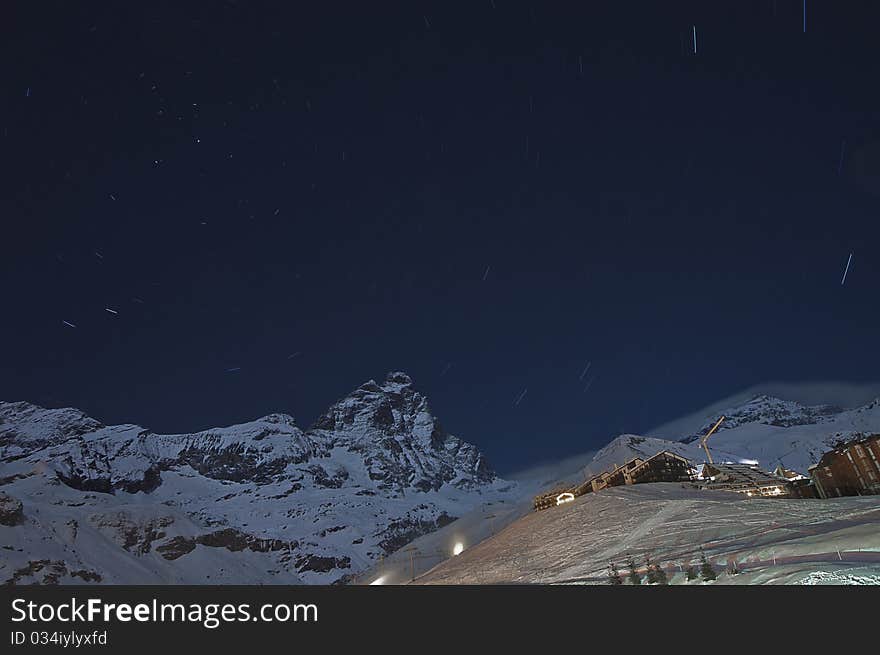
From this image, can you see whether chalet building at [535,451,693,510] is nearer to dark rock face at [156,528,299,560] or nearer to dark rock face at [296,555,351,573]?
dark rock face at [296,555,351,573]

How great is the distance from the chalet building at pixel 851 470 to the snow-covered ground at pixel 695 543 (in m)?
12.1

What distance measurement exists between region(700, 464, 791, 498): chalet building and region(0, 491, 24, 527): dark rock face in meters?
150

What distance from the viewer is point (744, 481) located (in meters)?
48.6

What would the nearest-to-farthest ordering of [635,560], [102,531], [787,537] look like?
[787,537] < [635,560] < [102,531]

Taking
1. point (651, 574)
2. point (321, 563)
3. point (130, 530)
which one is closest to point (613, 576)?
point (651, 574)

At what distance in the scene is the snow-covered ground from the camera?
11164mm

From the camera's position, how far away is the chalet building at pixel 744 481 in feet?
148

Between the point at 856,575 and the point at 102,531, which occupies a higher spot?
the point at 102,531

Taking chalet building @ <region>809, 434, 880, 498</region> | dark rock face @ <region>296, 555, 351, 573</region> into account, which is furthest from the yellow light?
dark rock face @ <region>296, 555, 351, 573</region>
